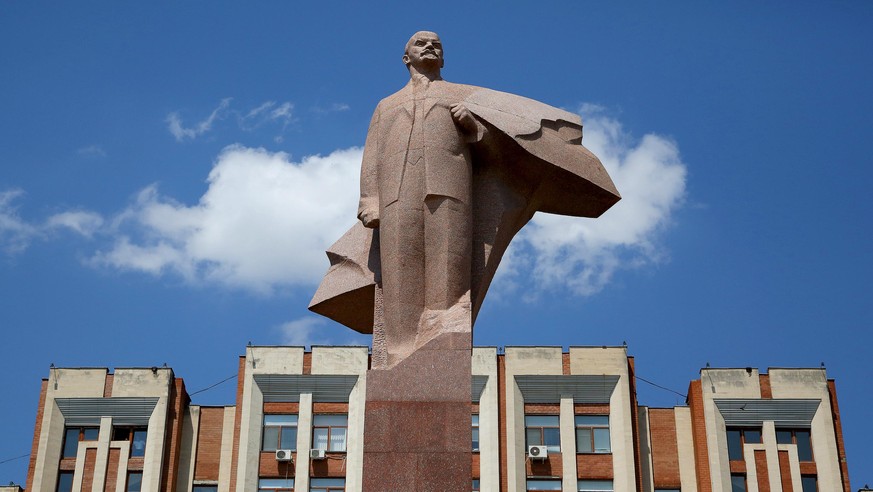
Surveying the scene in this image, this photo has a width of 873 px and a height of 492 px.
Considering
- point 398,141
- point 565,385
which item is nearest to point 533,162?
point 398,141

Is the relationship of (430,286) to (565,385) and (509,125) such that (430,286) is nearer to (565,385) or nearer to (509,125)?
(509,125)

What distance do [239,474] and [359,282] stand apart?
3274 cm

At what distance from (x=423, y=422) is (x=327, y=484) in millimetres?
33677

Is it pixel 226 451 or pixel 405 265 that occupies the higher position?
pixel 226 451

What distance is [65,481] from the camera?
43.8 meters

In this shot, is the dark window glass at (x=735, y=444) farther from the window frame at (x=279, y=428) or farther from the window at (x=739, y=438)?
the window frame at (x=279, y=428)

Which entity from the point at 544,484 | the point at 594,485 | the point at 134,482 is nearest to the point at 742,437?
the point at 594,485

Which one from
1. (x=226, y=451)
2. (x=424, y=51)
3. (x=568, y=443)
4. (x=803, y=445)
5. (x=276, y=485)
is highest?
(x=803, y=445)

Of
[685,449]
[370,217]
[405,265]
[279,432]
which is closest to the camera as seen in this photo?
[405,265]

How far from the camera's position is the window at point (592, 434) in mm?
43469

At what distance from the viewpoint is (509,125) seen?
1115 cm

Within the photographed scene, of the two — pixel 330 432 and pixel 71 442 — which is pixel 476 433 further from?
pixel 71 442

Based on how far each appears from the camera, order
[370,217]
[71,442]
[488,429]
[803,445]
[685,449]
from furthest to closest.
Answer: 1. [685,449]
2. [71,442]
3. [803,445]
4. [488,429]
5. [370,217]

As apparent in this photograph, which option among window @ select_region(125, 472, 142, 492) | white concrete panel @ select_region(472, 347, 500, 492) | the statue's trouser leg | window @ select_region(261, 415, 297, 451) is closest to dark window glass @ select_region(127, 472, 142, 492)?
window @ select_region(125, 472, 142, 492)
